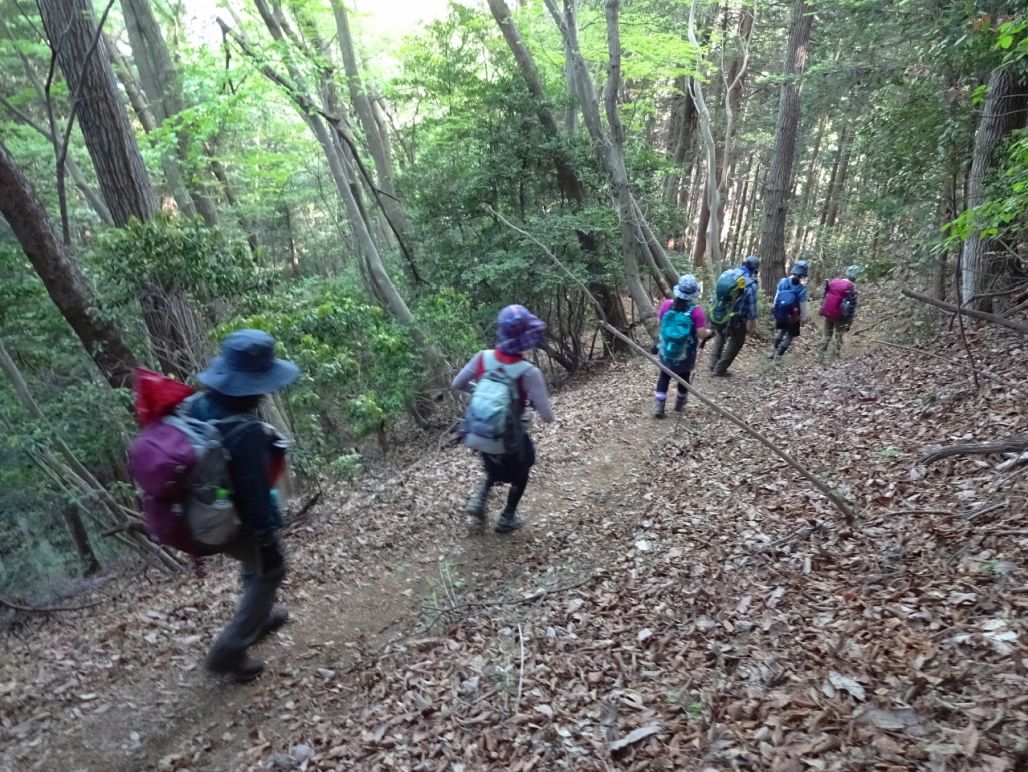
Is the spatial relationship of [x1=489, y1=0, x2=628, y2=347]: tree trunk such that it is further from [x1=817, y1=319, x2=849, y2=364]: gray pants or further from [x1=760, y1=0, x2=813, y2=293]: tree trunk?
[x1=817, y1=319, x2=849, y2=364]: gray pants

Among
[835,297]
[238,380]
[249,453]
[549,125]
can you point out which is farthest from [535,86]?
[249,453]

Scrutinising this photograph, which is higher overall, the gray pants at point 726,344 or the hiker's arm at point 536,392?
the hiker's arm at point 536,392

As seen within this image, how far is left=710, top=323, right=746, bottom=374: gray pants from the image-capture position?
10.1 meters

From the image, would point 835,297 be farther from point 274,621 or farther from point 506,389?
point 274,621

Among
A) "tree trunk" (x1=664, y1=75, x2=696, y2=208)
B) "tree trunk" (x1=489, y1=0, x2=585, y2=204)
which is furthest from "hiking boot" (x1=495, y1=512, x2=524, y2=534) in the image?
"tree trunk" (x1=664, y1=75, x2=696, y2=208)

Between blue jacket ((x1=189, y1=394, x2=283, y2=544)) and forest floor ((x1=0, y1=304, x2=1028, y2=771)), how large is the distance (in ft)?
4.49

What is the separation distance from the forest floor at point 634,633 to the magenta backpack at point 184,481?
4.75 feet

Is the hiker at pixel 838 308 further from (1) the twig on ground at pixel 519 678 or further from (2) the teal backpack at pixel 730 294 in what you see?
(1) the twig on ground at pixel 519 678

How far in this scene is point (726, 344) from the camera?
1124 centimetres

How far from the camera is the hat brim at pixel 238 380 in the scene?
363 centimetres

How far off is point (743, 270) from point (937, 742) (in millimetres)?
8243

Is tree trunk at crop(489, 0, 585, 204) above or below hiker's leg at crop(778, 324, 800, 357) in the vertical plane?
above

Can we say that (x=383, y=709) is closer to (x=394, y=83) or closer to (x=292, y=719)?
(x=292, y=719)

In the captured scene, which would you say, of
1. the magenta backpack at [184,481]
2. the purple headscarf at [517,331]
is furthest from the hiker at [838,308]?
the magenta backpack at [184,481]
